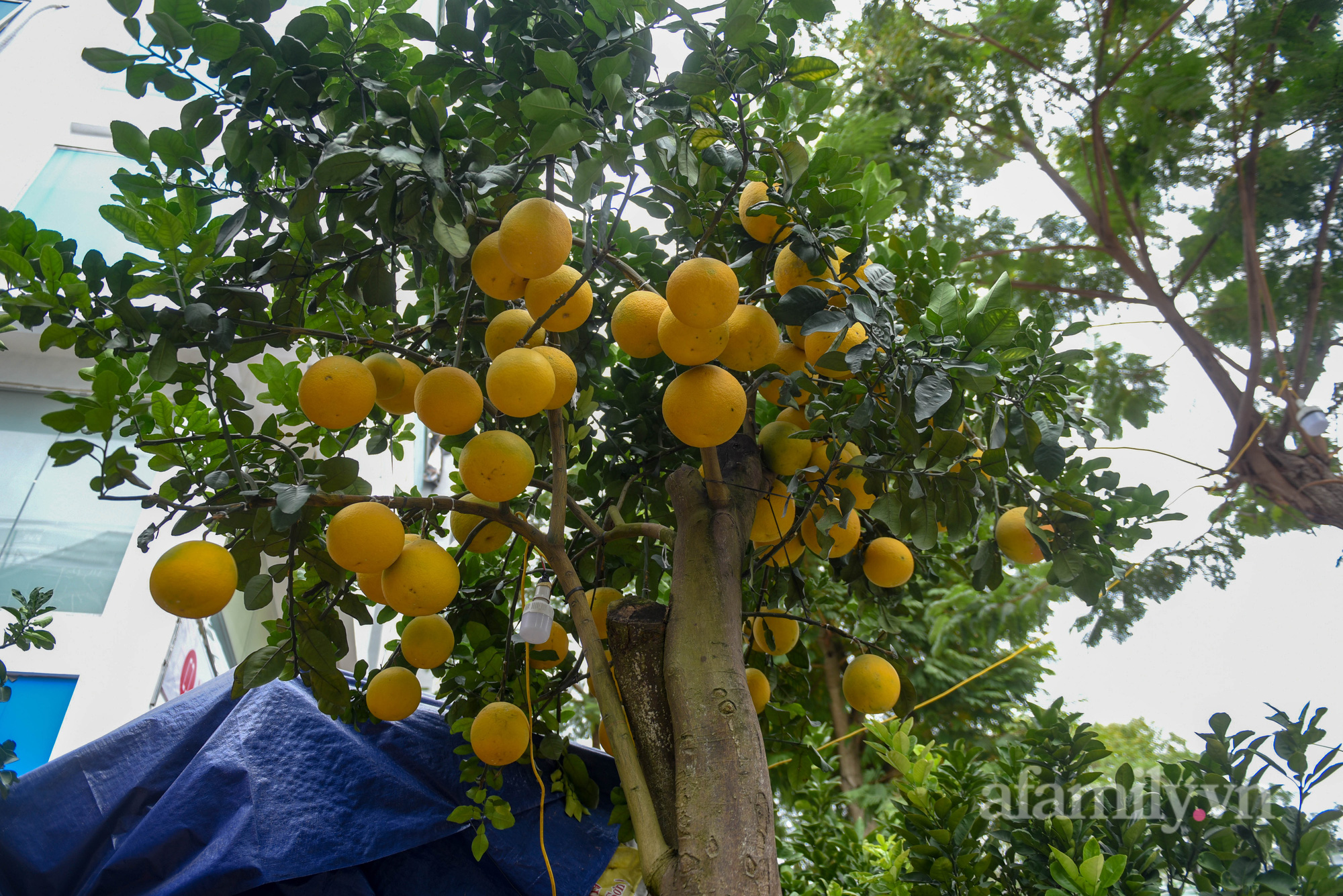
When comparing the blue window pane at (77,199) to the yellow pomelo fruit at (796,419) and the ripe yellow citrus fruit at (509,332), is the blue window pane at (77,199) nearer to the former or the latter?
the ripe yellow citrus fruit at (509,332)

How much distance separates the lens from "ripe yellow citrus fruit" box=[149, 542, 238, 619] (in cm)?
110

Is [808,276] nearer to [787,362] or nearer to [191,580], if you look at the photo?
[787,362]

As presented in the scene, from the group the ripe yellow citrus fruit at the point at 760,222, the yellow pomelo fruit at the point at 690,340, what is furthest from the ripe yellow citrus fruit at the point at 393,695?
the ripe yellow citrus fruit at the point at 760,222

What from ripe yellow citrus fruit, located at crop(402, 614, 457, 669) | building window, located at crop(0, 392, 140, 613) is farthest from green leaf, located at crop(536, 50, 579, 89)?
building window, located at crop(0, 392, 140, 613)

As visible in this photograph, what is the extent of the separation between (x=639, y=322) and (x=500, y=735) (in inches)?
33.6

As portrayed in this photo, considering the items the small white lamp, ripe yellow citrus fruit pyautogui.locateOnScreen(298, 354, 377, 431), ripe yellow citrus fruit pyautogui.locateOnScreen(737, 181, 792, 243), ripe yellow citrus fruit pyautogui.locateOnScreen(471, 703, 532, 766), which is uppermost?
ripe yellow citrus fruit pyautogui.locateOnScreen(737, 181, 792, 243)

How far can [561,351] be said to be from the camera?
1.40 metres

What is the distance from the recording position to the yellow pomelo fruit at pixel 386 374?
1.36m

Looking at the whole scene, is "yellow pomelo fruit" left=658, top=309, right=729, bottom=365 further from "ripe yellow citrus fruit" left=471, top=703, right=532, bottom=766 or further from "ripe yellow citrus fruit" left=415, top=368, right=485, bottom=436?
"ripe yellow citrus fruit" left=471, top=703, right=532, bottom=766

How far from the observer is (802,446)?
1.51 metres

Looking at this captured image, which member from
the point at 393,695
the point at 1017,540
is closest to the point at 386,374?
the point at 393,695

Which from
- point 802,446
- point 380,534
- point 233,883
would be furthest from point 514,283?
point 233,883

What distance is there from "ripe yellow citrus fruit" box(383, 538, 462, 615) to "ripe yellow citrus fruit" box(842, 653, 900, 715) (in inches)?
35.1

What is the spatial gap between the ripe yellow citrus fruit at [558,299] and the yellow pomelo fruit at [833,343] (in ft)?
1.40
